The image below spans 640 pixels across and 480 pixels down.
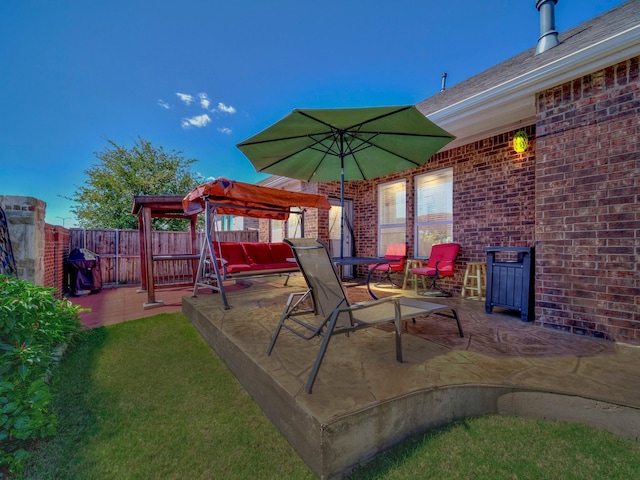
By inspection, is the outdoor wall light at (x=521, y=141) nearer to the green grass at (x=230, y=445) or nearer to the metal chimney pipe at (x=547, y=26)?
the metal chimney pipe at (x=547, y=26)

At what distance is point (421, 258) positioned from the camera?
585 centimetres

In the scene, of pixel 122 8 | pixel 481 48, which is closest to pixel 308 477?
pixel 122 8

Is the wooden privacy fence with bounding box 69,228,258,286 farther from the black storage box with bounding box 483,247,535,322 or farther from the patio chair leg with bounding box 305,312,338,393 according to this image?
the black storage box with bounding box 483,247,535,322

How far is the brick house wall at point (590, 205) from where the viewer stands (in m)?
2.62

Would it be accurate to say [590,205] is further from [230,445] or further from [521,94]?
[230,445]

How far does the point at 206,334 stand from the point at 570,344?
396 centimetres

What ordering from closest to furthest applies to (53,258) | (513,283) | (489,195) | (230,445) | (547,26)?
1. (230,445)
2. (513,283)
3. (547,26)
4. (489,195)
5. (53,258)

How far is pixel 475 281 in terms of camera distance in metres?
4.97

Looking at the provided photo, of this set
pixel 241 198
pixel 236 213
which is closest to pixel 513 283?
pixel 241 198

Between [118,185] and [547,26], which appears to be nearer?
[547,26]

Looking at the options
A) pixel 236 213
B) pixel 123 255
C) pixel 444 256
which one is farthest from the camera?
pixel 123 255

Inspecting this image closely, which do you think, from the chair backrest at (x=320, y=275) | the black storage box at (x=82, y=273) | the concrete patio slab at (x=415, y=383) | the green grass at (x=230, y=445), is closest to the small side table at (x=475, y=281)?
the concrete patio slab at (x=415, y=383)

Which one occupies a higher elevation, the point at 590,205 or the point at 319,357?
the point at 590,205

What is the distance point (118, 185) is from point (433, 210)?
594 inches
